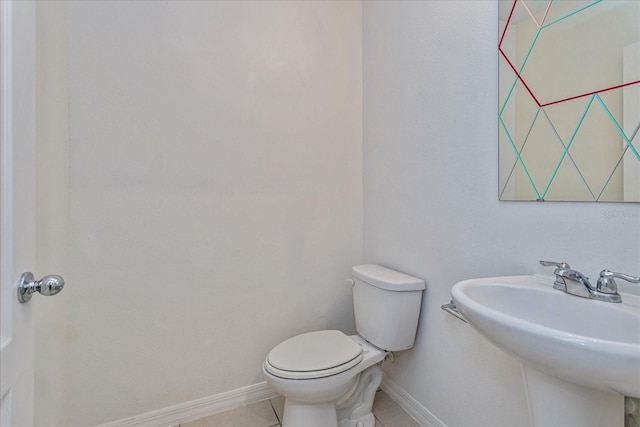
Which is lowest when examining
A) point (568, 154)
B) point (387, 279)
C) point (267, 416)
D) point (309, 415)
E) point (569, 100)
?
point (267, 416)

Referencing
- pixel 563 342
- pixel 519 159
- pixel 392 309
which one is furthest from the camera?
pixel 392 309

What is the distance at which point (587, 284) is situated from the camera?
2.58ft

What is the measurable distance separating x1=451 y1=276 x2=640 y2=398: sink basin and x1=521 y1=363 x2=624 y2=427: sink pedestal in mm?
133

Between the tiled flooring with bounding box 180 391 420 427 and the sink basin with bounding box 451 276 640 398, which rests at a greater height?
the sink basin with bounding box 451 276 640 398

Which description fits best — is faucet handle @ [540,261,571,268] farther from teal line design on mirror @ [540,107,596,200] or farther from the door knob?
the door knob

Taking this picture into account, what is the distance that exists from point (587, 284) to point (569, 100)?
54cm

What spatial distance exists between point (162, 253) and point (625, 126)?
1705mm

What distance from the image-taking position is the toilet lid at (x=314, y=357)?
1.21 metres

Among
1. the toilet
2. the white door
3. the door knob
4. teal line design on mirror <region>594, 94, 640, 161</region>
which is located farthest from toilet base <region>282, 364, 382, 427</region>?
teal line design on mirror <region>594, 94, 640, 161</region>

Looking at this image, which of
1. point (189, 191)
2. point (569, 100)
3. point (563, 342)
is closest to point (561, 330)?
point (563, 342)

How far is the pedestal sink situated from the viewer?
544 millimetres

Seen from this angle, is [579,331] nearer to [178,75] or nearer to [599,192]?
[599,192]

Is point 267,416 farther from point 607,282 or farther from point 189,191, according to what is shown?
point 607,282

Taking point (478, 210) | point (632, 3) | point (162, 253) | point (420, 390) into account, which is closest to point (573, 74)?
point (632, 3)
